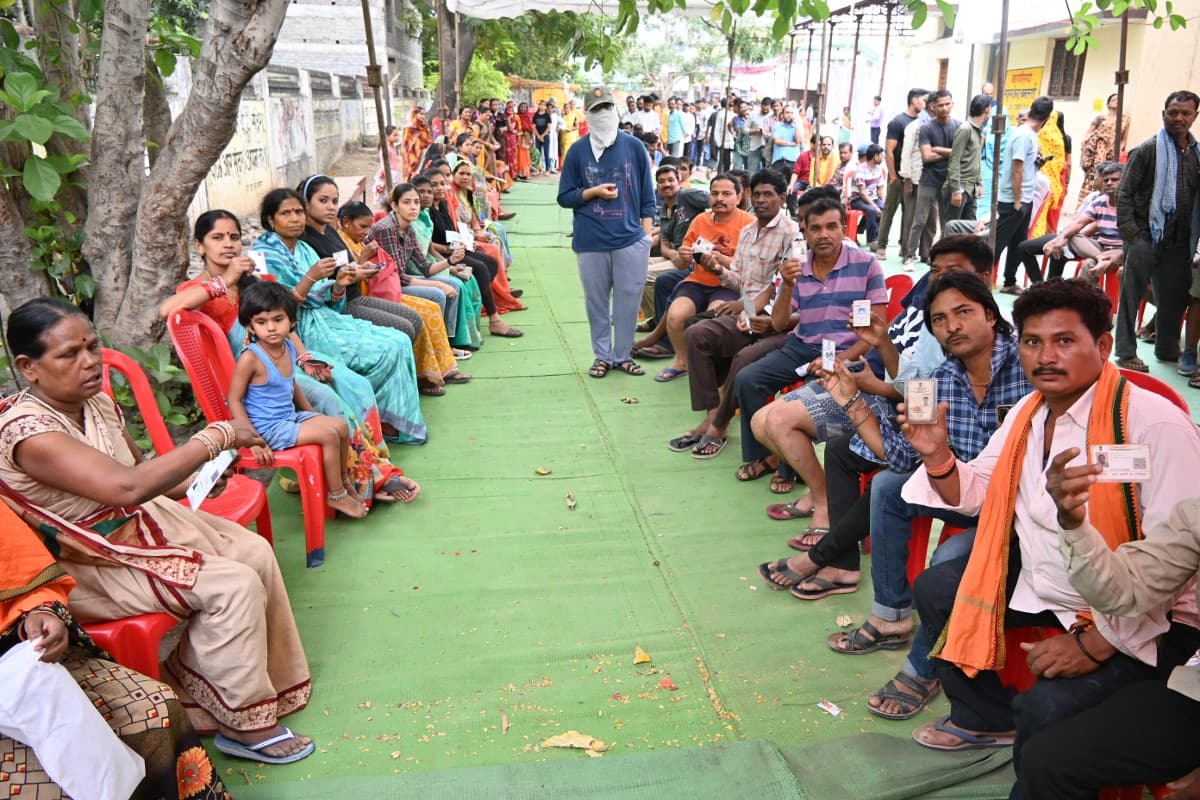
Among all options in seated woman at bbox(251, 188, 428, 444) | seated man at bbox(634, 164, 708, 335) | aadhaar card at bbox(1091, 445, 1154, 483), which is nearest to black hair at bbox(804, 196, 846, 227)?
seated man at bbox(634, 164, 708, 335)

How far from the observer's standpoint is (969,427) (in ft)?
9.18

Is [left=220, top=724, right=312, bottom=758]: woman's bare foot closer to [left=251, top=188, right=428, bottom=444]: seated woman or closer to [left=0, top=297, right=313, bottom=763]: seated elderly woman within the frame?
[left=0, top=297, right=313, bottom=763]: seated elderly woman

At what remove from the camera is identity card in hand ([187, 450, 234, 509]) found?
2.35m

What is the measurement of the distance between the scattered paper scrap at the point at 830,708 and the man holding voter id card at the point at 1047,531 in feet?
0.75

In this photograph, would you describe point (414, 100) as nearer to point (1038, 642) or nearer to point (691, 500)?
point (691, 500)

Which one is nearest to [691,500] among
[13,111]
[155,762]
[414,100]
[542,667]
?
[542,667]

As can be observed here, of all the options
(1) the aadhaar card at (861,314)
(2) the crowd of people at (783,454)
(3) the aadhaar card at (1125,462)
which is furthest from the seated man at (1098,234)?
A: (3) the aadhaar card at (1125,462)

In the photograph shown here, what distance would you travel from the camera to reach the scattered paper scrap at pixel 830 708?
105 inches

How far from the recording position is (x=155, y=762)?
2.03 meters

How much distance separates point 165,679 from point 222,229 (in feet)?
6.51

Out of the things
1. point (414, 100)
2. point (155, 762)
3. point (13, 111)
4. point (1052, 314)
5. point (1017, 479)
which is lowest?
point (155, 762)

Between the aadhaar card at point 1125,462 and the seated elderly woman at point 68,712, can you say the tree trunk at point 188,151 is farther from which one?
the aadhaar card at point 1125,462

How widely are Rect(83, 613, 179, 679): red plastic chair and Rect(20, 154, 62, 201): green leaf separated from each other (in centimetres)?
199

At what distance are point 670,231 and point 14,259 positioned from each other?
413 cm
